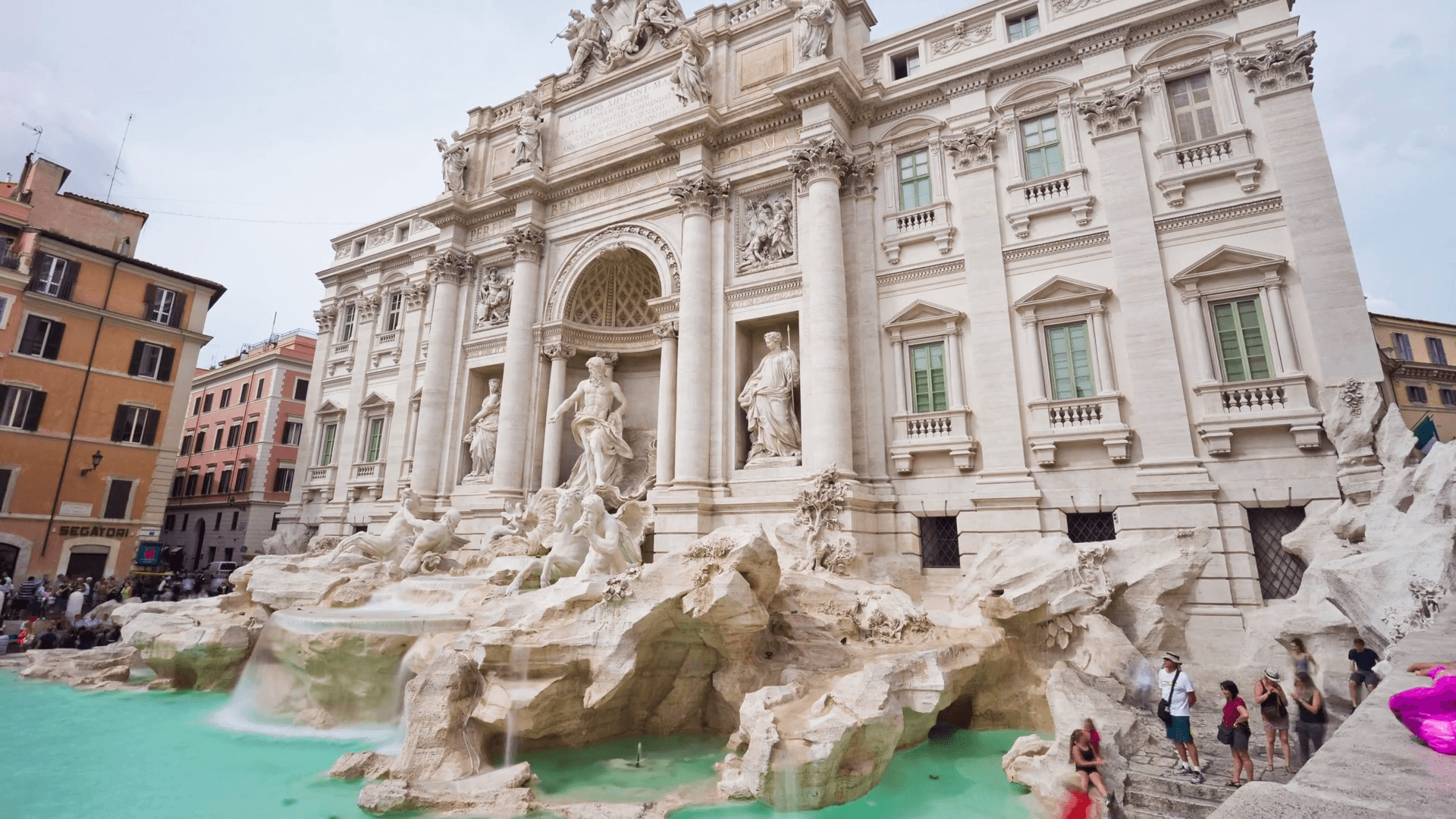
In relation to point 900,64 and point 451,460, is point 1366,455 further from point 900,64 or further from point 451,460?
point 451,460

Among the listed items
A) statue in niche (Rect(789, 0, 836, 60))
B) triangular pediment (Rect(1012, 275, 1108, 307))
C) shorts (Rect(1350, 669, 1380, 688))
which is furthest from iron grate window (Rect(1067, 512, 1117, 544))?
statue in niche (Rect(789, 0, 836, 60))

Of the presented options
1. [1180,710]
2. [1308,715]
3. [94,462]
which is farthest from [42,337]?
[1308,715]

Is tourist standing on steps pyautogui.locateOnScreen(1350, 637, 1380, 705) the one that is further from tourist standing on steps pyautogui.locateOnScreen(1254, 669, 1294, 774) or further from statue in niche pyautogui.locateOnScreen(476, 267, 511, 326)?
statue in niche pyautogui.locateOnScreen(476, 267, 511, 326)

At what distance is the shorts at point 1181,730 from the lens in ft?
23.5

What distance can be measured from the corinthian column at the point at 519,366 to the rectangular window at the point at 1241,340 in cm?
1641

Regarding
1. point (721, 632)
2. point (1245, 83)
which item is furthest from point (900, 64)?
point (721, 632)

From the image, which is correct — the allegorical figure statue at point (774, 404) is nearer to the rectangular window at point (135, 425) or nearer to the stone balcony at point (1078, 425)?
the stone balcony at point (1078, 425)

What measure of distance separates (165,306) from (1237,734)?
32.4 meters

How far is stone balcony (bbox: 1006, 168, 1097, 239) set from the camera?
14.1m

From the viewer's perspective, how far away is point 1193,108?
1372cm

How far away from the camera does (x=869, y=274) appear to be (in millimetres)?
16109

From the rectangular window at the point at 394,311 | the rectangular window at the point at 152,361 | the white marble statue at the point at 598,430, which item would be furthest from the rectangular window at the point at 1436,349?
the rectangular window at the point at 152,361

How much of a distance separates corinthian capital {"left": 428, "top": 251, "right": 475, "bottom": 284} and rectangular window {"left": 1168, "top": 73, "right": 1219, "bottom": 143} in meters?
19.3

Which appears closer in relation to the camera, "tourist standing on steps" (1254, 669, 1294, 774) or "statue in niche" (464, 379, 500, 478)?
"tourist standing on steps" (1254, 669, 1294, 774)
